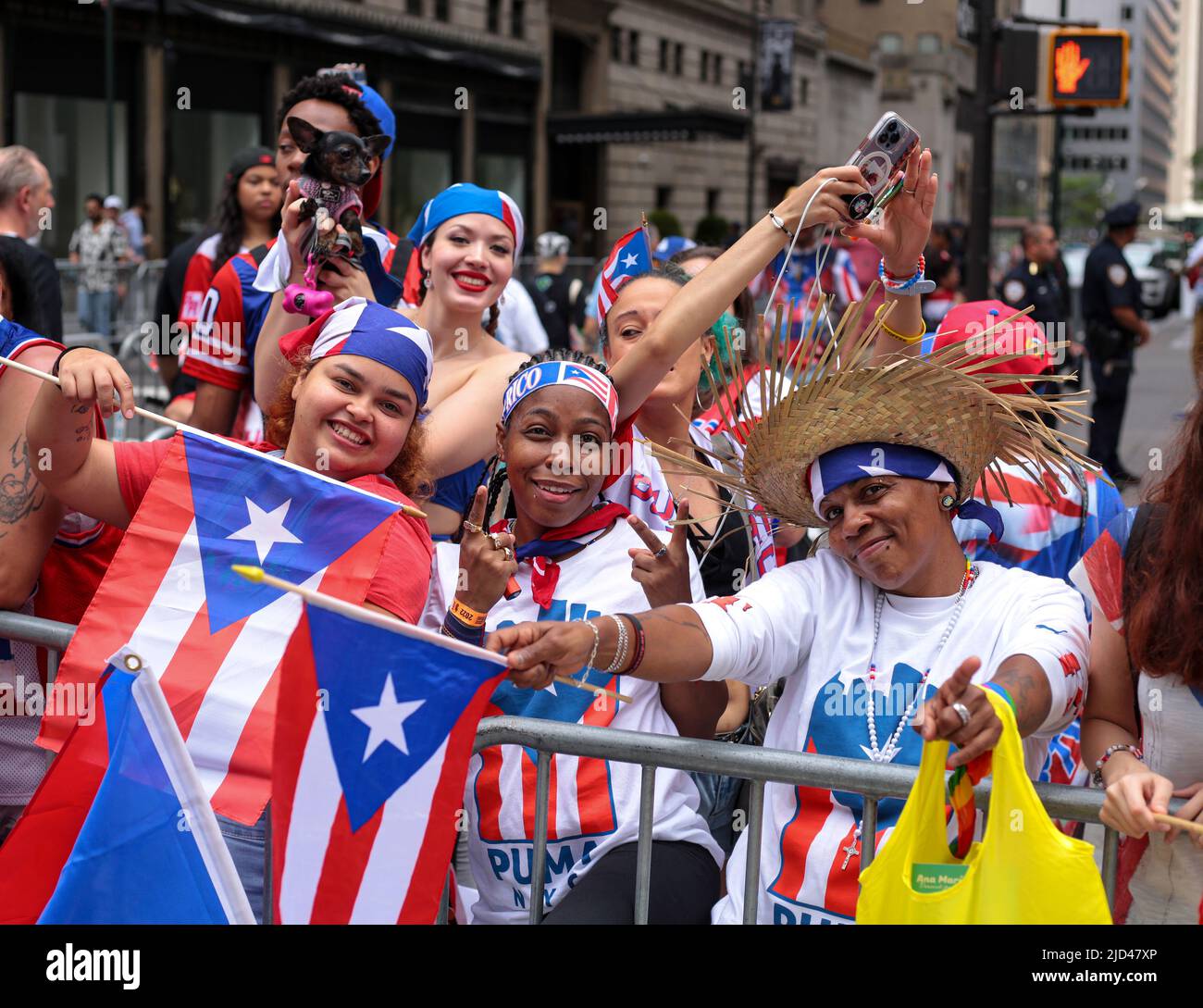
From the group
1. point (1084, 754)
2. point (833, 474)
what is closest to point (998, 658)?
point (1084, 754)

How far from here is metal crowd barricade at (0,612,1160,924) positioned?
2.57 m

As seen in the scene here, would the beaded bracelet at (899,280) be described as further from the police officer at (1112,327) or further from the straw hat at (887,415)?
the police officer at (1112,327)

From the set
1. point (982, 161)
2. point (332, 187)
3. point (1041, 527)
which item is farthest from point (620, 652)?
point (982, 161)

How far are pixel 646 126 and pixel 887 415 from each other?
100ft

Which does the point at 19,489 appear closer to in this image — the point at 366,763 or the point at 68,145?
the point at 366,763

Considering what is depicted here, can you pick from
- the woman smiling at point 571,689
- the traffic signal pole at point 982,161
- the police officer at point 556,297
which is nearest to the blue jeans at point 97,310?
the police officer at point 556,297

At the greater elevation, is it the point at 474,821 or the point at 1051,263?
the point at 1051,263

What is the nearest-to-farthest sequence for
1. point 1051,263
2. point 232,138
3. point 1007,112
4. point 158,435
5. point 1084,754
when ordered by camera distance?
point 1084,754
point 158,435
point 1007,112
point 1051,263
point 232,138

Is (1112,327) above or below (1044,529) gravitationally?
above

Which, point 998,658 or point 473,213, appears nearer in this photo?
point 998,658

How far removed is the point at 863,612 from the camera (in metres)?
2.92

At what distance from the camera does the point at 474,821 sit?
10.0 ft

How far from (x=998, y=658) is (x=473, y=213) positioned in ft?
7.44
